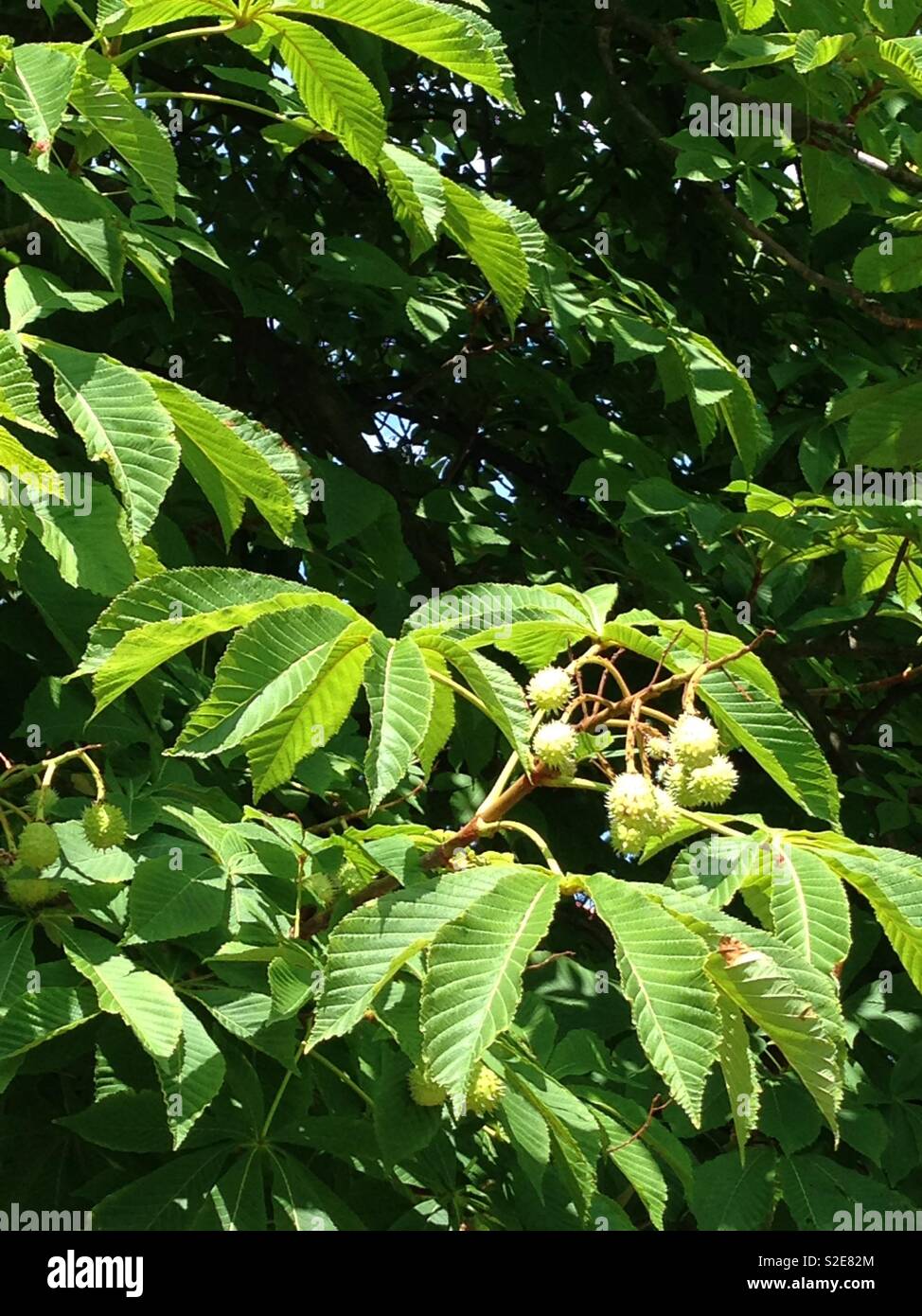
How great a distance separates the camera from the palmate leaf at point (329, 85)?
6.14 feet

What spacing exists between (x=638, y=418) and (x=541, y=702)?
228 centimetres

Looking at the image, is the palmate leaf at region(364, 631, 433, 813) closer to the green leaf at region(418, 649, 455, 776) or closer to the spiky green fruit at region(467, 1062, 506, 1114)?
the green leaf at region(418, 649, 455, 776)

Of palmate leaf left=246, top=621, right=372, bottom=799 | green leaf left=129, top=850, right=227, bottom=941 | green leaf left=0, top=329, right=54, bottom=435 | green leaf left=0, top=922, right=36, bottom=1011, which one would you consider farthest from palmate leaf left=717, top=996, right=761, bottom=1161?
green leaf left=0, top=329, right=54, bottom=435

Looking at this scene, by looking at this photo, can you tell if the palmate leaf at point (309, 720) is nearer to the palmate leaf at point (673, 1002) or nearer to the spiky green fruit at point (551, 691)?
the spiky green fruit at point (551, 691)

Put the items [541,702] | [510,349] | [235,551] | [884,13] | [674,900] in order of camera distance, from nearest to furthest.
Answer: [674,900]
[541,702]
[884,13]
[235,551]
[510,349]

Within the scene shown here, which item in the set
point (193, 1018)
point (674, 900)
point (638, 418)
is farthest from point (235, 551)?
point (674, 900)

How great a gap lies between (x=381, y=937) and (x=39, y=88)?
1.11m

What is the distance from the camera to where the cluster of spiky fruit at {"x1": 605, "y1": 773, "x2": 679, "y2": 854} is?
166 centimetres

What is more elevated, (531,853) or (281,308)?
(281,308)

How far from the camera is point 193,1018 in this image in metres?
1.80

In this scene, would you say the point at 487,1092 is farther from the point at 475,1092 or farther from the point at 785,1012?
the point at 785,1012

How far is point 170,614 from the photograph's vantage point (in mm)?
1610

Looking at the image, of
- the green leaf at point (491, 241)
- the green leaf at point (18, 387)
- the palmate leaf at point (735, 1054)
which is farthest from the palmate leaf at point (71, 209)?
the palmate leaf at point (735, 1054)

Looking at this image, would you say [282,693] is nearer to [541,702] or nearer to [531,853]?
[541,702]
